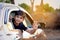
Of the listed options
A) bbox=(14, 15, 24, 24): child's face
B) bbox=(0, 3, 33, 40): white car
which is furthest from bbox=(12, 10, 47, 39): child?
bbox=(0, 3, 33, 40): white car

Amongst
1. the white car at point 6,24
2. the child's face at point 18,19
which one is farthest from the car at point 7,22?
the child's face at point 18,19

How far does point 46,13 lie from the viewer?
3.91 m

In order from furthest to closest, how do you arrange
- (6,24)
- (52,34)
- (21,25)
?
(52,34), (21,25), (6,24)

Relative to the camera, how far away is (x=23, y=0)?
3885 millimetres

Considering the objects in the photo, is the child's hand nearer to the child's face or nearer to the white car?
the child's face

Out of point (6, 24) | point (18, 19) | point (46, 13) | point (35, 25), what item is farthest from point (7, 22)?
point (46, 13)

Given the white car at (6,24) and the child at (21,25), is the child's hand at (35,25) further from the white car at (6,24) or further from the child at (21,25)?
the white car at (6,24)

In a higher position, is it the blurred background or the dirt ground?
the blurred background

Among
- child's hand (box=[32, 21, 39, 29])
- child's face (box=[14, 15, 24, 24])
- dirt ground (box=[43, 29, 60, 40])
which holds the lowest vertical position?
dirt ground (box=[43, 29, 60, 40])

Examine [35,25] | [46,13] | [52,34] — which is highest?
[46,13]

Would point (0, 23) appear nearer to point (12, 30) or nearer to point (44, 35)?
point (12, 30)

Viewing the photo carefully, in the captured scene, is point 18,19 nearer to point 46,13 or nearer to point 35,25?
point 35,25

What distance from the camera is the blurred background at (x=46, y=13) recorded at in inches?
152

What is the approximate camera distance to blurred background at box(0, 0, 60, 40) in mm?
3863
